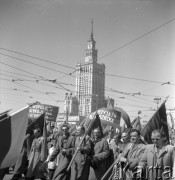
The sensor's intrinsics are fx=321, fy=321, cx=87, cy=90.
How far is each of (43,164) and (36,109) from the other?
29.3 ft

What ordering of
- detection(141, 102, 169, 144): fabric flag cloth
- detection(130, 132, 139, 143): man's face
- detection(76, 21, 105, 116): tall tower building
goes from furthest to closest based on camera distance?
detection(76, 21, 105, 116): tall tower building < detection(141, 102, 169, 144): fabric flag cloth < detection(130, 132, 139, 143): man's face

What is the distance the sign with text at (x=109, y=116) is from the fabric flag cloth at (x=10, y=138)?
8.75 meters

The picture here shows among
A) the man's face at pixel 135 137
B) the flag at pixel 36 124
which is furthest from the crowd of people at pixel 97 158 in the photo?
the flag at pixel 36 124

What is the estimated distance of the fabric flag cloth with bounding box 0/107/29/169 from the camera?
202 inches

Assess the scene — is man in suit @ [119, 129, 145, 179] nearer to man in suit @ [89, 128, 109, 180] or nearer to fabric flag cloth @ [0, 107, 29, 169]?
man in suit @ [89, 128, 109, 180]

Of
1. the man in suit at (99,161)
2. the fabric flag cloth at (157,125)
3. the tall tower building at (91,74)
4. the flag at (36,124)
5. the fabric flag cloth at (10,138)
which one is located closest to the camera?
the fabric flag cloth at (10,138)

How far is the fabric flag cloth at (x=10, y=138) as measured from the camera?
16.8 ft

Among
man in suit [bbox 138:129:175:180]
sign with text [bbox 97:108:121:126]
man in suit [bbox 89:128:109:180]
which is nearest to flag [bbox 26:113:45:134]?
sign with text [bbox 97:108:121:126]

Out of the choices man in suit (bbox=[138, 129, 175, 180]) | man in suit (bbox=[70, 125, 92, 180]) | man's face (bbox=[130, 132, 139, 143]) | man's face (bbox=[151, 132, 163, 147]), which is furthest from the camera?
man in suit (bbox=[70, 125, 92, 180])

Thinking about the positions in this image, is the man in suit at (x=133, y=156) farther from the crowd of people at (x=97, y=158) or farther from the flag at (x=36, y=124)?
the flag at (x=36, y=124)

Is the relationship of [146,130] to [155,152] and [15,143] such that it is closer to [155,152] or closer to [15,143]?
[155,152]

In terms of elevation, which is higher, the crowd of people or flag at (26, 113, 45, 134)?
flag at (26, 113, 45, 134)

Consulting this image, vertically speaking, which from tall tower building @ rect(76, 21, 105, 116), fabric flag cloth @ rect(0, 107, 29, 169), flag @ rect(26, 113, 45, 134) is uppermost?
tall tower building @ rect(76, 21, 105, 116)

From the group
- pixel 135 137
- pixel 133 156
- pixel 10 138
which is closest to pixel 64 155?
pixel 135 137
